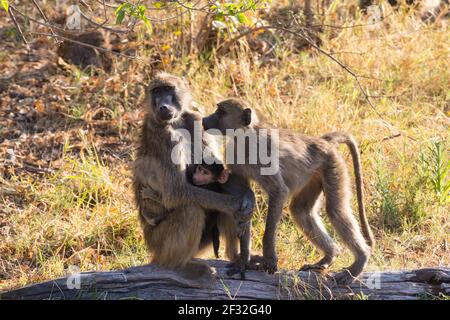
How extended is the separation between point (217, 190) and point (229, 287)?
645mm

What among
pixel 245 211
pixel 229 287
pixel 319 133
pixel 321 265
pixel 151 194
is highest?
pixel 319 133

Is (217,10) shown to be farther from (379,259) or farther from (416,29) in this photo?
(416,29)

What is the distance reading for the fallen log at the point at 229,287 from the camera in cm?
449

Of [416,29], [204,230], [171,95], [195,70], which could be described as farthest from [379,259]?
[416,29]

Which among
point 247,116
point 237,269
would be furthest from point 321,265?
point 247,116

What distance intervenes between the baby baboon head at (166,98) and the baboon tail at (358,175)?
1.03m

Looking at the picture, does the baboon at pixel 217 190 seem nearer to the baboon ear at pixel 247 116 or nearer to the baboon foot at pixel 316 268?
the baboon ear at pixel 247 116

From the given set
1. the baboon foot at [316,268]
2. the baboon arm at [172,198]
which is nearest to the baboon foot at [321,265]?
the baboon foot at [316,268]

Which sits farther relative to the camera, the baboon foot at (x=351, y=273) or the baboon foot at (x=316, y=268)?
the baboon foot at (x=316, y=268)

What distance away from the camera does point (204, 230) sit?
4867mm

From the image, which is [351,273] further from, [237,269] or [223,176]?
[223,176]

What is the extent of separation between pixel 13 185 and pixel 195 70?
6.87ft

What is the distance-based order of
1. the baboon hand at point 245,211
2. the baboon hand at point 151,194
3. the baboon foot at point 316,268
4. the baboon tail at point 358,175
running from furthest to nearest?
the baboon tail at point 358,175 → the baboon foot at point 316,268 → the baboon hand at point 151,194 → the baboon hand at point 245,211

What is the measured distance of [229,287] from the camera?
456 centimetres
